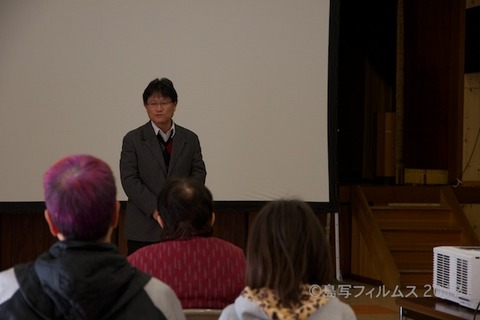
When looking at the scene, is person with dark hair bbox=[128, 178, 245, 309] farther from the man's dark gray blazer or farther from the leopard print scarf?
the man's dark gray blazer

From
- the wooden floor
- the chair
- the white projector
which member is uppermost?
the chair

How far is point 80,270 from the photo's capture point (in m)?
1.60

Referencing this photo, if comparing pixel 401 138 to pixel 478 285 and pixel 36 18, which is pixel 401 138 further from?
pixel 478 285

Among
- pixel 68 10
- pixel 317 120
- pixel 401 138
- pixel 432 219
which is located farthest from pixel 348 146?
pixel 68 10

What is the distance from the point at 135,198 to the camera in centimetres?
399

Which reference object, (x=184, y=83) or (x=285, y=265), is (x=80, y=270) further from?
(x=184, y=83)

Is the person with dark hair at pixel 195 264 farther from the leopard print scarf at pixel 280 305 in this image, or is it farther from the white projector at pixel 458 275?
the white projector at pixel 458 275

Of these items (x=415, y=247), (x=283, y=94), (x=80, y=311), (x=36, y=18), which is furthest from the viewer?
(x=415, y=247)

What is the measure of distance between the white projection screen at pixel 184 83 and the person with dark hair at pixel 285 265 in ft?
13.0

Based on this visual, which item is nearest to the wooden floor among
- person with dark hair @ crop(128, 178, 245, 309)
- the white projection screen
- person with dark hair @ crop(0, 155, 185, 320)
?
the white projection screen

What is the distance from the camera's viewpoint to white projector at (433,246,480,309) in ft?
10.6

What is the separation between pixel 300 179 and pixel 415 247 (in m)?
1.54

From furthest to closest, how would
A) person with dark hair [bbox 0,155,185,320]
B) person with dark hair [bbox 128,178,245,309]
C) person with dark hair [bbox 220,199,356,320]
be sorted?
person with dark hair [bbox 128,178,245,309] → person with dark hair [bbox 220,199,356,320] → person with dark hair [bbox 0,155,185,320]

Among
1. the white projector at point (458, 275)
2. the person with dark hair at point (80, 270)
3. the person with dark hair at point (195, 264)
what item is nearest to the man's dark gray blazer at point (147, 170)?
the white projector at point (458, 275)
